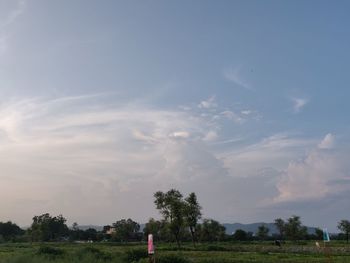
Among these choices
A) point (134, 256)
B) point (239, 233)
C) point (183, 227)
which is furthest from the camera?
point (239, 233)

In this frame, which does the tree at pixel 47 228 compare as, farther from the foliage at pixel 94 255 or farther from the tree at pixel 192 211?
the foliage at pixel 94 255

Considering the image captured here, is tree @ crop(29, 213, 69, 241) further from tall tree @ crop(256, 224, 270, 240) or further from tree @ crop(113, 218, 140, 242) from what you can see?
tall tree @ crop(256, 224, 270, 240)

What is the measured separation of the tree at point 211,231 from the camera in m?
137

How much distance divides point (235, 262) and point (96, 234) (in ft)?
464

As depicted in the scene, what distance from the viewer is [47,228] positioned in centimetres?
16388

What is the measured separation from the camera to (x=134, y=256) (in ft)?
160

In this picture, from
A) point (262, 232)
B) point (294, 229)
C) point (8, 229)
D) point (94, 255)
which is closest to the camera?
point (94, 255)

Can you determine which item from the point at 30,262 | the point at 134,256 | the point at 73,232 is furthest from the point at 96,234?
the point at 30,262

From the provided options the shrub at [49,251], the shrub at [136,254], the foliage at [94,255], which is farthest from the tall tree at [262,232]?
the foliage at [94,255]

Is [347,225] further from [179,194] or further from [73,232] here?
[73,232]

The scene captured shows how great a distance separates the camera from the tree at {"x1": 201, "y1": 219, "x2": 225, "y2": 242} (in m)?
137

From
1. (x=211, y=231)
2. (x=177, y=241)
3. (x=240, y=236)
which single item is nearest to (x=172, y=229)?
(x=177, y=241)

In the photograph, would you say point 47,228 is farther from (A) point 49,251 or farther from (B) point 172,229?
(A) point 49,251

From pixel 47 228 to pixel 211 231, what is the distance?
59.4 meters
